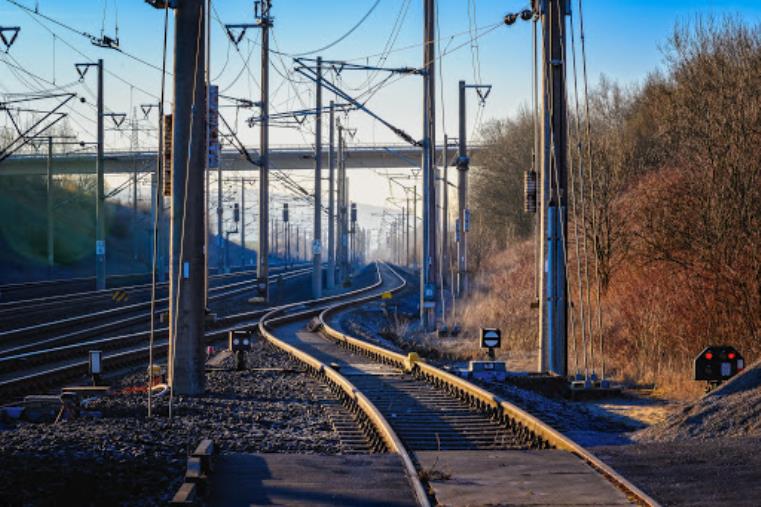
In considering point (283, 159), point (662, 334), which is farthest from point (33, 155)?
point (662, 334)

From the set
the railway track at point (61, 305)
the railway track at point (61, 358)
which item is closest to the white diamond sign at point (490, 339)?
the railway track at point (61, 358)

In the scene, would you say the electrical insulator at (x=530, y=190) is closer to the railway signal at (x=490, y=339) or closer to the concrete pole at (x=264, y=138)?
the railway signal at (x=490, y=339)

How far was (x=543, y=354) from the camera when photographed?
17.4 meters

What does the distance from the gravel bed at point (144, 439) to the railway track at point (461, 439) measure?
0.73m

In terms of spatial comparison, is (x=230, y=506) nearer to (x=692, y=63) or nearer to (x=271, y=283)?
(x=692, y=63)

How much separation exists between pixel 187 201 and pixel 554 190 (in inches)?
226

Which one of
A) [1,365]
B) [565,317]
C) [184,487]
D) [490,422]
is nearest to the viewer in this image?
[184,487]

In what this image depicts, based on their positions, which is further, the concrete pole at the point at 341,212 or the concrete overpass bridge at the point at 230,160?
the concrete overpass bridge at the point at 230,160

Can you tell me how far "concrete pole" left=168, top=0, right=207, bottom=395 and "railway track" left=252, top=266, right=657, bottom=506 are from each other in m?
2.23

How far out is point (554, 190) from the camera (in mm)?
17016

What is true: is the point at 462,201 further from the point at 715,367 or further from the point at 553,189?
the point at 715,367

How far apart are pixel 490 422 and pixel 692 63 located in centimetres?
1831

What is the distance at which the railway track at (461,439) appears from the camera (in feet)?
25.9

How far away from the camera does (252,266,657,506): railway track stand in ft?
25.9
